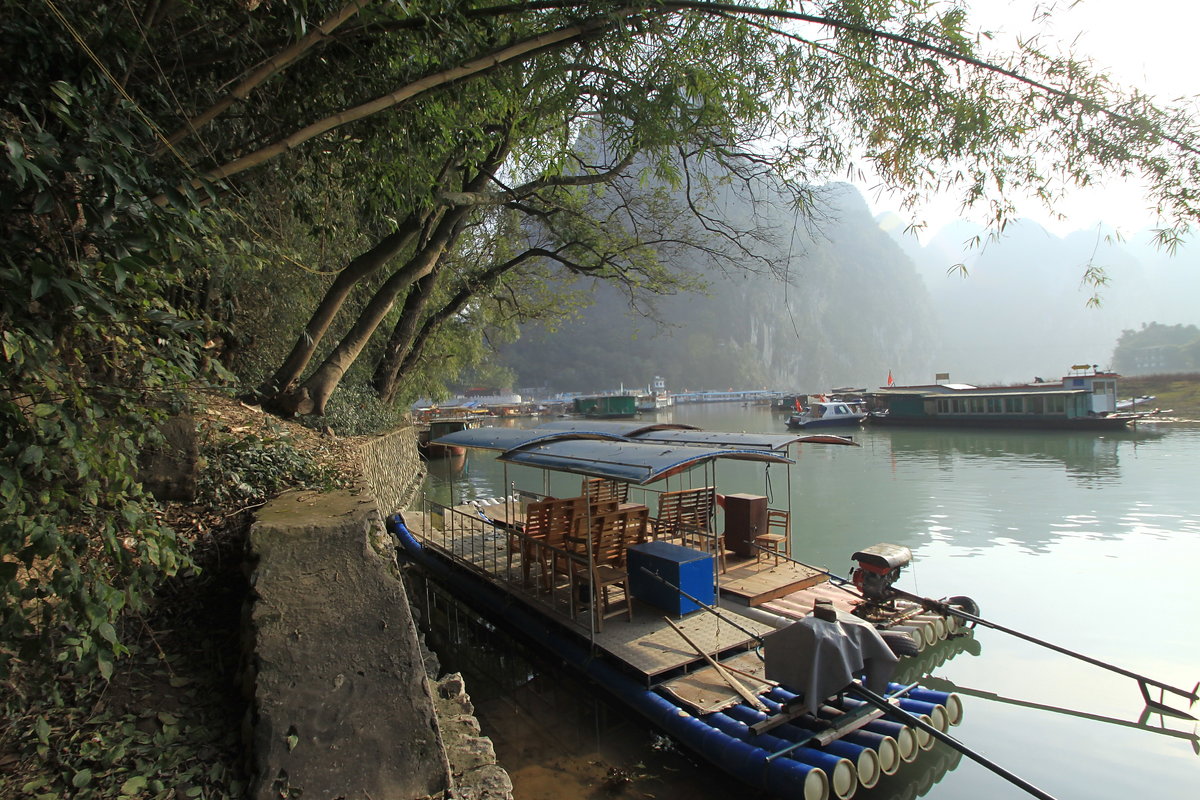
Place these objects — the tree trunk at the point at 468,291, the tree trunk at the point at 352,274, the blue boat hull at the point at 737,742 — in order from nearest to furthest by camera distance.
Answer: the blue boat hull at the point at 737,742 < the tree trunk at the point at 352,274 < the tree trunk at the point at 468,291

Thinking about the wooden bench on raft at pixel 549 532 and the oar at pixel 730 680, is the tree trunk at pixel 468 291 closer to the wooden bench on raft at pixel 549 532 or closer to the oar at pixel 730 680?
the wooden bench on raft at pixel 549 532

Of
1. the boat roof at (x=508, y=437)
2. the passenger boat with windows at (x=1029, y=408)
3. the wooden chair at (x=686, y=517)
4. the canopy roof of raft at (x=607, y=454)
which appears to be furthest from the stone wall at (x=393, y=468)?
the passenger boat with windows at (x=1029, y=408)

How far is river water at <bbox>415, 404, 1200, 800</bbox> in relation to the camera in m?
5.41

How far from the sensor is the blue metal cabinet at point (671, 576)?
6320 millimetres

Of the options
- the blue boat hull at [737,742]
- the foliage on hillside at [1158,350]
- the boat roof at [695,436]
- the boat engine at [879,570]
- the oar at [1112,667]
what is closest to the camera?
the blue boat hull at [737,742]

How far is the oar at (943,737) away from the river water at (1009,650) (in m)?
1.12

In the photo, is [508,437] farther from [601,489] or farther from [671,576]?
[671,576]

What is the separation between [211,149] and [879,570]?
7.27 meters

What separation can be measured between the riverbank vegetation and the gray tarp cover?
303 cm

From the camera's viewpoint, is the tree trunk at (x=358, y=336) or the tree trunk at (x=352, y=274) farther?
the tree trunk at (x=358, y=336)

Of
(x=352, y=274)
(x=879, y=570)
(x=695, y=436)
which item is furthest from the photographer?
(x=352, y=274)

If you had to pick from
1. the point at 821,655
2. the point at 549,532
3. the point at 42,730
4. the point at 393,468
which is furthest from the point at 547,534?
the point at 393,468

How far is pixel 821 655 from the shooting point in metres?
4.48

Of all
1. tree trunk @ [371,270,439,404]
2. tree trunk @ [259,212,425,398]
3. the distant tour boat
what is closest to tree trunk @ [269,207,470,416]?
tree trunk @ [259,212,425,398]
